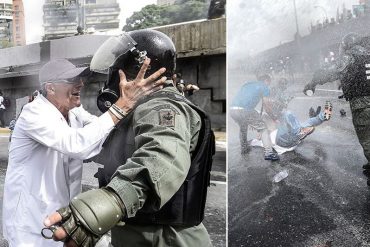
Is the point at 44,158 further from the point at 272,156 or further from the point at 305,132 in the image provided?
the point at 305,132

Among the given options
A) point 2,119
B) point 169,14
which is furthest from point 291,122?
point 2,119

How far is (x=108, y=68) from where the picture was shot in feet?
6.03

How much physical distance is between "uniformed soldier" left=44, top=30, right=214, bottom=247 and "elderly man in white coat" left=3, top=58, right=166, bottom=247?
6.4 inches

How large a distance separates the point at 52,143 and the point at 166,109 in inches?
26.2

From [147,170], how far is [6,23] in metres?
2.69

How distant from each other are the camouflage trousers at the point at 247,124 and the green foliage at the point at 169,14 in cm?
109

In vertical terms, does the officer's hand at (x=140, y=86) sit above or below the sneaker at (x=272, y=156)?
above

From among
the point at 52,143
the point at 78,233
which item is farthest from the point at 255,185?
the point at 78,233

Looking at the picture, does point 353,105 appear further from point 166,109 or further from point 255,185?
point 166,109

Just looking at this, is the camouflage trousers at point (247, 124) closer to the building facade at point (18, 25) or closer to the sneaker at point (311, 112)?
the sneaker at point (311, 112)

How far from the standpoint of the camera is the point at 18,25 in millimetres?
3598

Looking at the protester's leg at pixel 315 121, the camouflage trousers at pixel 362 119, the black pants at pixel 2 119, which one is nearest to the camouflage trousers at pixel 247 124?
the protester's leg at pixel 315 121

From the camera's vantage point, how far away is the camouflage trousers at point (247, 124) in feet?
8.31

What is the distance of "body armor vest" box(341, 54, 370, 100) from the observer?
2.29 metres
